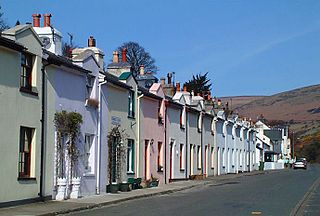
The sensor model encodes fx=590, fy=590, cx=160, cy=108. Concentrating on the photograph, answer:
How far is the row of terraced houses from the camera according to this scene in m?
19.9

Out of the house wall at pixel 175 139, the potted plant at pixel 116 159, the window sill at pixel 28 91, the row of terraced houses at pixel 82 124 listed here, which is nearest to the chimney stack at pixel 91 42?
the row of terraced houses at pixel 82 124

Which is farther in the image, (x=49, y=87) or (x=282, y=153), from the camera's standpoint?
(x=282, y=153)

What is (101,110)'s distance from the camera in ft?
91.0

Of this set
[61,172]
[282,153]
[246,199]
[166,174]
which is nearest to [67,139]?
[61,172]

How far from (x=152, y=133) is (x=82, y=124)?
38.2 ft

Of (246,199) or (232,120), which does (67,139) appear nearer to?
(246,199)

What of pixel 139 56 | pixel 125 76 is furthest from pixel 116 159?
pixel 139 56

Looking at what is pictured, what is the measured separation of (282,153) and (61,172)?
12714 cm

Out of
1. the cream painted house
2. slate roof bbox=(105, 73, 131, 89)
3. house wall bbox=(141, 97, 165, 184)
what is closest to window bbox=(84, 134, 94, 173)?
slate roof bbox=(105, 73, 131, 89)

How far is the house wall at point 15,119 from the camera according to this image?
19.2 metres

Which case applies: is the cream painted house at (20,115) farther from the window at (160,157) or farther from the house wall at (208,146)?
the house wall at (208,146)

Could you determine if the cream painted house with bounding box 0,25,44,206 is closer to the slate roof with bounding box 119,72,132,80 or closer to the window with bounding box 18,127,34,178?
the window with bounding box 18,127,34,178

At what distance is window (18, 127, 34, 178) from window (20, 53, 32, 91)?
1514 mm

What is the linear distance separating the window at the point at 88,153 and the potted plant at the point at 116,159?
204 cm
